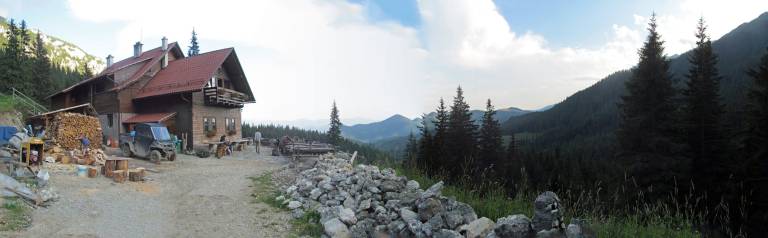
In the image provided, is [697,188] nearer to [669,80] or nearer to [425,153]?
[669,80]

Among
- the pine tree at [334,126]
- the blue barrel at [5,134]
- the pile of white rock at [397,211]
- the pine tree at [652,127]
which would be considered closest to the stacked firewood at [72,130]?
the blue barrel at [5,134]

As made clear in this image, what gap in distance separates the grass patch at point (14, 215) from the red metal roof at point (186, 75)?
1732 cm

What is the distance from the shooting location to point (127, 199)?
10.7 metres

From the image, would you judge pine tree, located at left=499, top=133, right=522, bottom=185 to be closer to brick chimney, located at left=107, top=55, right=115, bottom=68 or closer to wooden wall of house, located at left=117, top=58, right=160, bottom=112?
wooden wall of house, located at left=117, top=58, right=160, bottom=112

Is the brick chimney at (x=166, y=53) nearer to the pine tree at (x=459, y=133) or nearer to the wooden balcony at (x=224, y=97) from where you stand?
the wooden balcony at (x=224, y=97)

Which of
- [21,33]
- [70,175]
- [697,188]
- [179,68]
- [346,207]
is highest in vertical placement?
[21,33]

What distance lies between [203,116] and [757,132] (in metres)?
32.5

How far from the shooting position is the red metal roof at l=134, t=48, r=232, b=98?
2628 centimetres

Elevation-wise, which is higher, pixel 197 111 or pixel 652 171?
pixel 197 111

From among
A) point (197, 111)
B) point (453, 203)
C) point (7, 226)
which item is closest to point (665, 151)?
point (453, 203)

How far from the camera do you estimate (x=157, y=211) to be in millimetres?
9852

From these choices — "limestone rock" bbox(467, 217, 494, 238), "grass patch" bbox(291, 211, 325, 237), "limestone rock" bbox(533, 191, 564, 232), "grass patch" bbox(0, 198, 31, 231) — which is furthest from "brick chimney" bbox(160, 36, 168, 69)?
"limestone rock" bbox(533, 191, 564, 232)

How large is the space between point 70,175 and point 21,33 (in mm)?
72751

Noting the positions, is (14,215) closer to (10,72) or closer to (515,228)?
(515,228)
